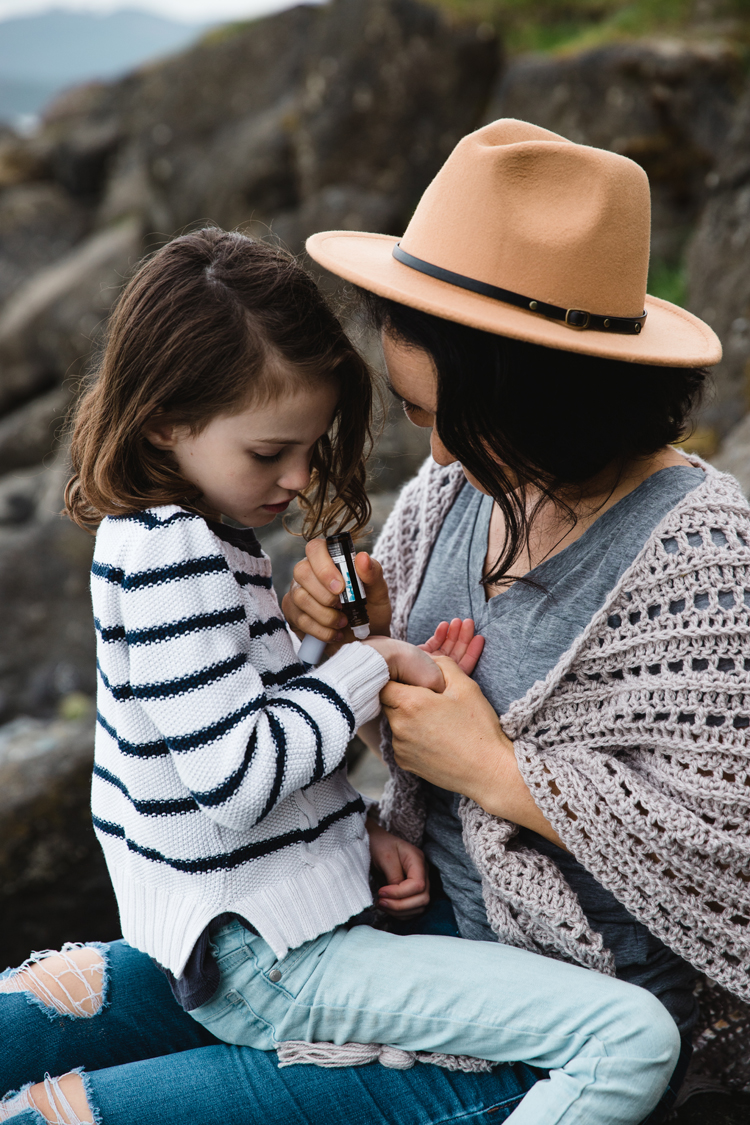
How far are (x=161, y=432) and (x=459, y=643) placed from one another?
27.8 inches

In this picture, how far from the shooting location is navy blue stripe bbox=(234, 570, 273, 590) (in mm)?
1697

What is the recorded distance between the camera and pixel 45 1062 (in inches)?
66.2

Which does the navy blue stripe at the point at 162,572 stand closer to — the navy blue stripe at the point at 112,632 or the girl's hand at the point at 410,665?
the navy blue stripe at the point at 112,632

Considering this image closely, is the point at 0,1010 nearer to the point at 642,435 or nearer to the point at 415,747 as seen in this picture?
the point at 415,747

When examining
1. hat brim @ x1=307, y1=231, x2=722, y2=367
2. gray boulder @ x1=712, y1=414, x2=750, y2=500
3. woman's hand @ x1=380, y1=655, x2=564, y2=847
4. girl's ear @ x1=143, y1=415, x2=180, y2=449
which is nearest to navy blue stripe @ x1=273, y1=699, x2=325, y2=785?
woman's hand @ x1=380, y1=655, x2=564, y2=847

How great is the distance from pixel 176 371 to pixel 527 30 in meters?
7.04

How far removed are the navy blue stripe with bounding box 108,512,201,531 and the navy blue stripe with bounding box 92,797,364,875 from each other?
565 millimetres

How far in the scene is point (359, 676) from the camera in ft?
5.42

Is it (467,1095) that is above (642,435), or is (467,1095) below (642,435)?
below

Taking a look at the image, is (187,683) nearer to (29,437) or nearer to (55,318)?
(29,437)

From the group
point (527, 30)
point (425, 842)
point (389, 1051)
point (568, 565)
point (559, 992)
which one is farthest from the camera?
point (527, 30)

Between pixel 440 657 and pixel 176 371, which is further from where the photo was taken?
pixel 440 657

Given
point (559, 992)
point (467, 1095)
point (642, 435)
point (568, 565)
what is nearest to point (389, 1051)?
point (467, 1095)

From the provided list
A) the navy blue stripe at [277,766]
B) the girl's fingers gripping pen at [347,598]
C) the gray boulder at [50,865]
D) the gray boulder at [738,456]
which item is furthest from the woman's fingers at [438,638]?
the gray boulder at [50,865]
